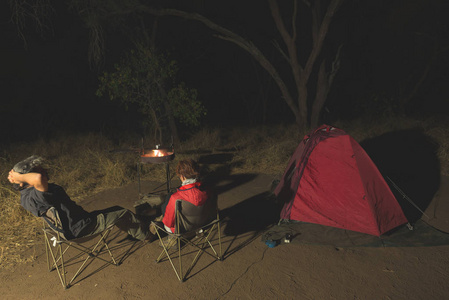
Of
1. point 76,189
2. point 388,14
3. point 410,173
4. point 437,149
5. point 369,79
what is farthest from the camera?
point 369,79

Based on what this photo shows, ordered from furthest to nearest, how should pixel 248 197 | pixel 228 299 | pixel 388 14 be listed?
pixel 388 14
pixel 248 197
pixel 228 299

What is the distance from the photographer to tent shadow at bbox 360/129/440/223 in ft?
18.4

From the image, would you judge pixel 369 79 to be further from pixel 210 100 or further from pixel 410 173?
pixel 410 173

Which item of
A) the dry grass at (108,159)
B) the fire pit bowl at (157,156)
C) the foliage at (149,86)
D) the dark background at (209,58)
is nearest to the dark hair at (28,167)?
the dry grass at (108,159)

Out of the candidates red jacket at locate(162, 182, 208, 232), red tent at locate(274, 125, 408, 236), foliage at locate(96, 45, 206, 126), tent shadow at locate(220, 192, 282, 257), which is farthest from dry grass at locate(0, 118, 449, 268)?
red tent at locate(274, 125, 408, 236)

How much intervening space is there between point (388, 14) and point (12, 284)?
1541cm

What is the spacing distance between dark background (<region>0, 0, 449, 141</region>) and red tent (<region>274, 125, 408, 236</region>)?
767 centimetres

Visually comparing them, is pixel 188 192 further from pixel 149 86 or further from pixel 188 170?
pixel 149 86

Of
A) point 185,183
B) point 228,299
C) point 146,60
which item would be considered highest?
point 146,60

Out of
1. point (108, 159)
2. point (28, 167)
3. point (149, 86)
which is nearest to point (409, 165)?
point (149, 86)

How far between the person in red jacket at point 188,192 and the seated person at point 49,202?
61 cm

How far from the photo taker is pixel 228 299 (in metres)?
3.24

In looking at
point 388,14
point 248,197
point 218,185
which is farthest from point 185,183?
point 388,14

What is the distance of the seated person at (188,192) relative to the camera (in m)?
3.43
